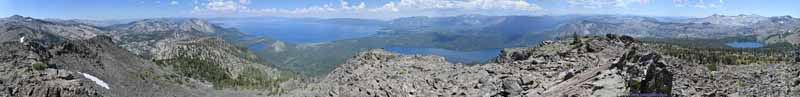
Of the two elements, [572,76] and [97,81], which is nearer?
[572,76]

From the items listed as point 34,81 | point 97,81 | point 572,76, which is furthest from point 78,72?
point 572,76

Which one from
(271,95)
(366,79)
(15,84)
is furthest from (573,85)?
(271,95)

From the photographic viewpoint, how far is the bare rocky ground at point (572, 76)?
2681cm

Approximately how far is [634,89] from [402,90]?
28.1 metres

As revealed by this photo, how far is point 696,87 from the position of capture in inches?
1066

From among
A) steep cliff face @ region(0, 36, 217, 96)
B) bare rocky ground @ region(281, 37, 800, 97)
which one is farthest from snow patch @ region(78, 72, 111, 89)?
bare rocky ground @ region(281, 37, 800, 97)

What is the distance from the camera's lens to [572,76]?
41.0 metres

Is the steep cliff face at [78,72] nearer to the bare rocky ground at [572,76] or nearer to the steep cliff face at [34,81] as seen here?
the steep cliff face at [34,81]

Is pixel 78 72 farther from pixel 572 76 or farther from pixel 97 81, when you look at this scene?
pixel 572 76

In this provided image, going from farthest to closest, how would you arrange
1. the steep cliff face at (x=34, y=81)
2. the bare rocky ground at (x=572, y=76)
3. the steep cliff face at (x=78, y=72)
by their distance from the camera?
the steep cliff face at (x=78, y=72)
the steep cliff face at (x=34, y=81)
the bare rocky ground at (x=572, y=76)

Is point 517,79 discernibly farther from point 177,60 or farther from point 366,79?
point 177,60

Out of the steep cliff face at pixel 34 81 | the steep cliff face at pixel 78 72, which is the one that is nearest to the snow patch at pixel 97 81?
the steep cliff face at pixel 78 72

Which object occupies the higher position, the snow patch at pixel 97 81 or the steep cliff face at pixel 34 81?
the steep cliff face at pixel 34 81

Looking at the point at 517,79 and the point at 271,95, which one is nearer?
the point at 517,79
